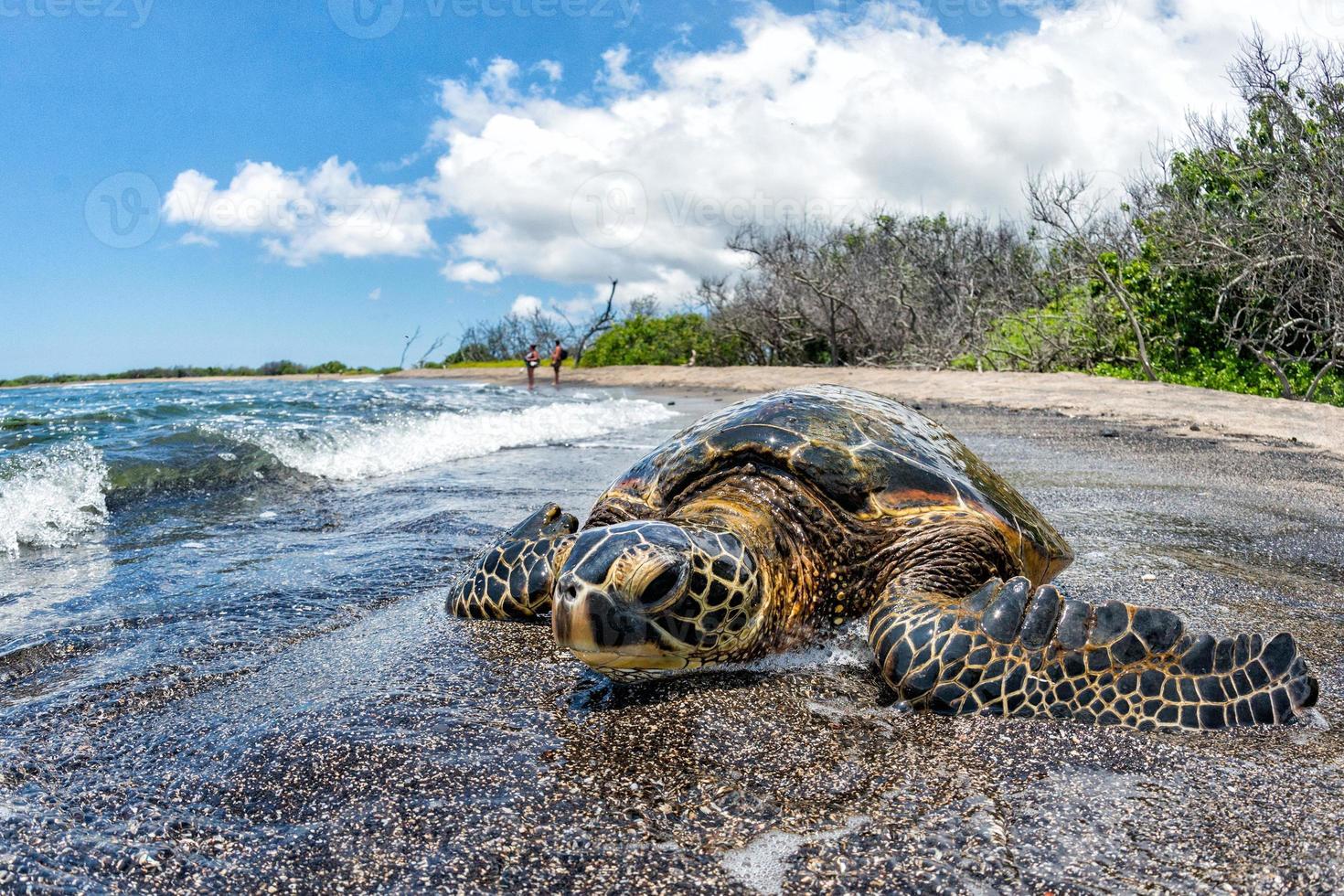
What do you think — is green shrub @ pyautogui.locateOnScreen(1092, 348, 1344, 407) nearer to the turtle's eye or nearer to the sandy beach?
the sandy beach

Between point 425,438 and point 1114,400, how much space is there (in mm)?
10219

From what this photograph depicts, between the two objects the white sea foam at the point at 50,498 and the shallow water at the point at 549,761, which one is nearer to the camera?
the shallow water at the point at 549,761

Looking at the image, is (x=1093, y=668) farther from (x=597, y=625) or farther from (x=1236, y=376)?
(x=1236, y=376)

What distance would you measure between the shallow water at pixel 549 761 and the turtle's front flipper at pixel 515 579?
0.12 meters

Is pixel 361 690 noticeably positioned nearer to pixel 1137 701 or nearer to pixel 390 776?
pixel 390 776

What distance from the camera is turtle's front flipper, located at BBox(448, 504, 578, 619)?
2.92m

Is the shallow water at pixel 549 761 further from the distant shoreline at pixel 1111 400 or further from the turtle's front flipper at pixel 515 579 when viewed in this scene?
the distant shoreline at pixel 1111 400

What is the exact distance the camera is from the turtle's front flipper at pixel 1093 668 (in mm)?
1996

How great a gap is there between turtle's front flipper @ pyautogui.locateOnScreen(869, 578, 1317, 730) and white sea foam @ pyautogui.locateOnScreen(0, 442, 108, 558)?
201 inches

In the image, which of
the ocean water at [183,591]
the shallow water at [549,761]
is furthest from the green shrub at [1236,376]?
the shallow water at [549,761]

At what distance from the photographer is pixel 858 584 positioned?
8.89ft

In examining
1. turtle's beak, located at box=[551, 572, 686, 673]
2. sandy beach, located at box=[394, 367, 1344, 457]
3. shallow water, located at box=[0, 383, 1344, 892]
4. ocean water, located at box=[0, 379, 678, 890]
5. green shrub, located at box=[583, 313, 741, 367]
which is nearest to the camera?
shallow water, located at box=[0, 383, 1344, 892]

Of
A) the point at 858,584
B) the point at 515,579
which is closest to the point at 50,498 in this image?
the point at 515,579

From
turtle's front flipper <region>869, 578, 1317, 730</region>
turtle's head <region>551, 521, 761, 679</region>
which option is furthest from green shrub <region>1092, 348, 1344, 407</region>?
turtle's head <region>551, 521, 761, 679</region>
